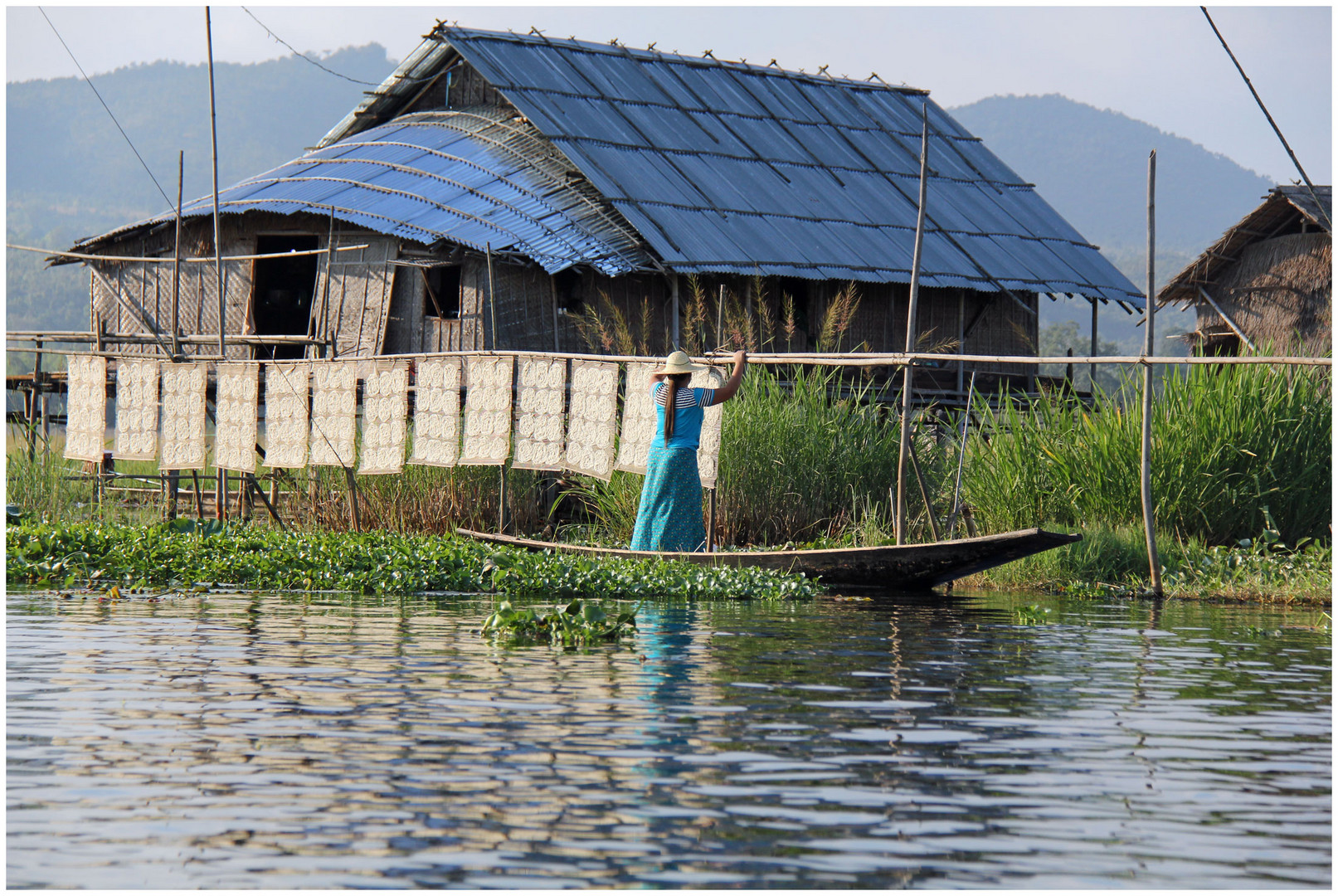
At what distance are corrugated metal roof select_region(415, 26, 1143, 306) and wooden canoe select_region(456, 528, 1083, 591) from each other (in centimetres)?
672

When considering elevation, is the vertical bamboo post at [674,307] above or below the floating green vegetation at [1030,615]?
above

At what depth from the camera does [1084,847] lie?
4199 millimetres

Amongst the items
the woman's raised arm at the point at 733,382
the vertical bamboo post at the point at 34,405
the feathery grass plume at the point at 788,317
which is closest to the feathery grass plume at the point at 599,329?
the feathery grass plume at the point at 788,317

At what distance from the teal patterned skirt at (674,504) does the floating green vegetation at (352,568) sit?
16.0 inches

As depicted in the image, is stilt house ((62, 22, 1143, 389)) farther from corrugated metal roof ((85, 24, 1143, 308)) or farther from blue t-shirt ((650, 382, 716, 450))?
blue t-shirt ((650, 382, 716, 450))

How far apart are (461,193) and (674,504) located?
27.2ft

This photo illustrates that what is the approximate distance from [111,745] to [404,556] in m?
5.64

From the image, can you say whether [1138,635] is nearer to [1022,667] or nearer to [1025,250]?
[1022,667]

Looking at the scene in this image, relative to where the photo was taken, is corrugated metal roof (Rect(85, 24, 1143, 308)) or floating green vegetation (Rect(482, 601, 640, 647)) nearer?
floating green vegetation (Rect(482, 601, 640, 647))

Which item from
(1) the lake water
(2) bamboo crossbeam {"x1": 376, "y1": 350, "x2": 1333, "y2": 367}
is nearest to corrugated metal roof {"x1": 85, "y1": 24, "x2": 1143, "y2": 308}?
(2) bamboo crossbeam {"x1": 376, "y1": 350, "x2": 1333, "y2": 367}

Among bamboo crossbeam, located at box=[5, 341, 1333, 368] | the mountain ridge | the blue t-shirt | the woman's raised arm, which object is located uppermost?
the mountain ridge

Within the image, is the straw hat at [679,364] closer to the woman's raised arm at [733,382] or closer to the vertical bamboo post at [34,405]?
the woman's raised arm at [733,382]

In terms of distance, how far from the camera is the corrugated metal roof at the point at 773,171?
18.1 m

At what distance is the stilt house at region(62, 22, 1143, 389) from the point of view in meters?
17.3
